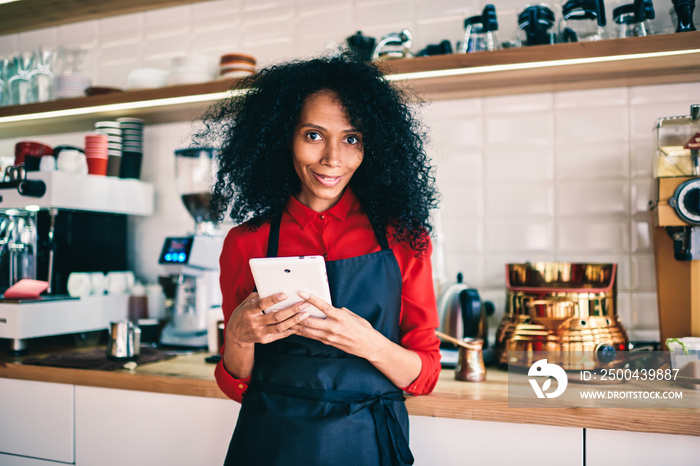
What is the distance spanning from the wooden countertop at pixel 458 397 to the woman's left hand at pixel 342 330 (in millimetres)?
357

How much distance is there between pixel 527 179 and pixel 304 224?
95cm

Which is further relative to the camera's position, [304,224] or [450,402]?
[450,402]

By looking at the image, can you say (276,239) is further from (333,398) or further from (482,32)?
(482,32)

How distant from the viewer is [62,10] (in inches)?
88.7

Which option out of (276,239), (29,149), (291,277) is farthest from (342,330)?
(29,149)

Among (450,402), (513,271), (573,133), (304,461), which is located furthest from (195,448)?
(573,133)

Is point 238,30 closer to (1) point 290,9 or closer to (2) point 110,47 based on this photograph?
(1) point 290,9

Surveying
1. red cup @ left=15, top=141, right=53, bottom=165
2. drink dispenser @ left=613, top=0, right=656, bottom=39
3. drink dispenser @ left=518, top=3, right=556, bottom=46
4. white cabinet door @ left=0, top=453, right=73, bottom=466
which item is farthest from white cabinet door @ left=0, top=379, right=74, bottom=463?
drink dispenser @ left=613, top=0, right=656, bottom=39

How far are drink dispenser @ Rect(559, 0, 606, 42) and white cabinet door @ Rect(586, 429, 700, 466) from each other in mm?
1068

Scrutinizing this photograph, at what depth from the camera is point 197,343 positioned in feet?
5.92

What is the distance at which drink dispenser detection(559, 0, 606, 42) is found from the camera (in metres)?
1.53

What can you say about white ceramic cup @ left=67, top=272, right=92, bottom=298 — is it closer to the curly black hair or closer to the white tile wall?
the curly black hair

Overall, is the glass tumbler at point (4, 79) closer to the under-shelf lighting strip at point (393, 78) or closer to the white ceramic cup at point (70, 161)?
the under-shelf lighting strip at point (393, 78)

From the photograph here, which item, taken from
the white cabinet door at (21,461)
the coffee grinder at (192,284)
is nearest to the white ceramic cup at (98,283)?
the coffee grinder at (192,284)
